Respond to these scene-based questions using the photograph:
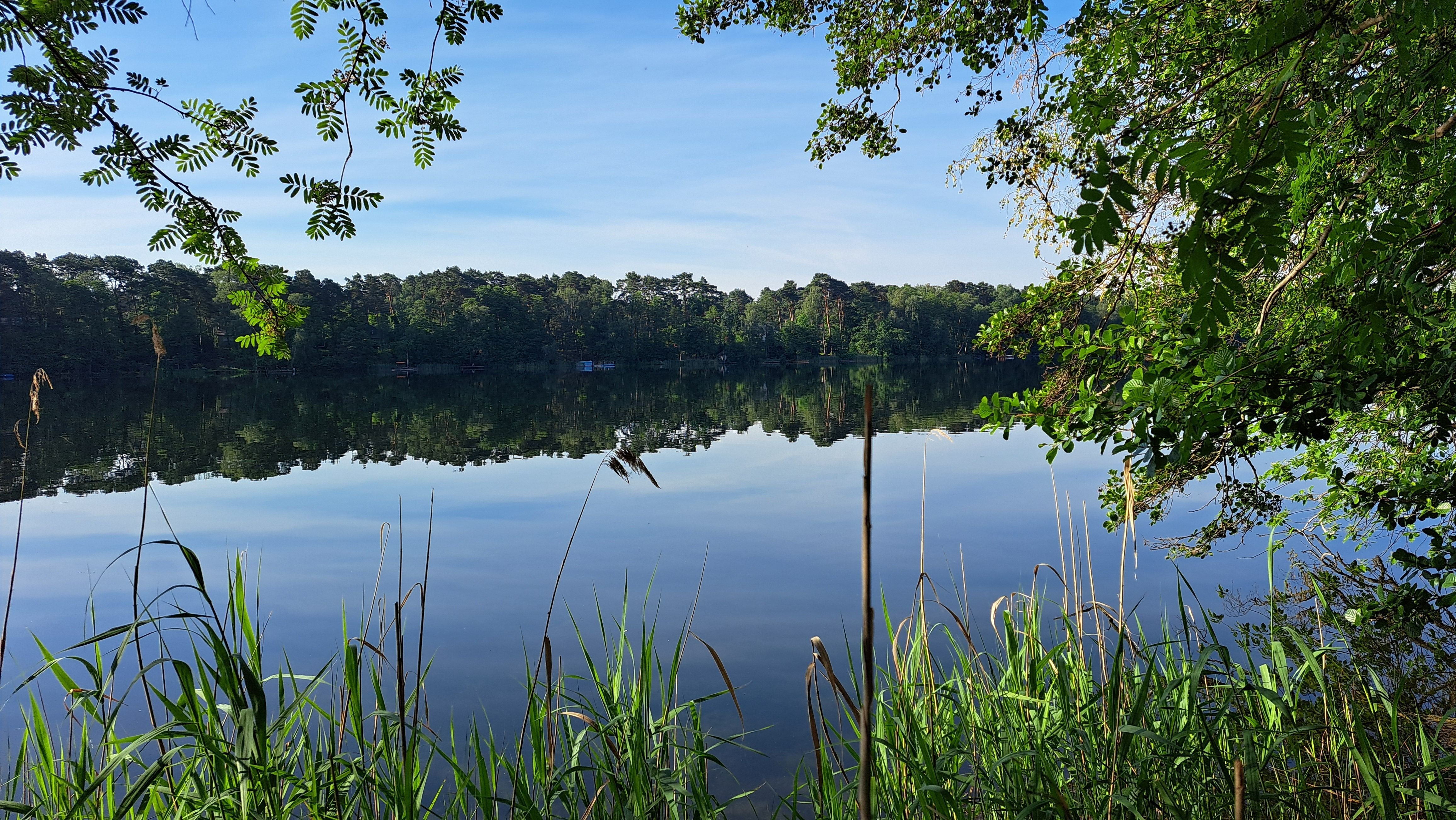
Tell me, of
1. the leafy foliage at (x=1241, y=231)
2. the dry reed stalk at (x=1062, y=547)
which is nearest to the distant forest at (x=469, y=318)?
the dry reed stalk at (x=1062, y=547)

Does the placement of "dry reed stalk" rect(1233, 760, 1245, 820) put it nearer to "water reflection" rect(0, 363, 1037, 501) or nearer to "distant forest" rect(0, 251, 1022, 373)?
"water reflection" rect(0, 363, 1037, 501)

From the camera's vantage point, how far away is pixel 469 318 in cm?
7931

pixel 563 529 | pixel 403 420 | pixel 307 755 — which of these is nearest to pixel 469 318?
pixel 403 420

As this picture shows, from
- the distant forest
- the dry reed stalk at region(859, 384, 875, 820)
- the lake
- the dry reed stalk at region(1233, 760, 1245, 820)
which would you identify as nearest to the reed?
the lake

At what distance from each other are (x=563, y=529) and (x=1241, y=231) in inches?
435

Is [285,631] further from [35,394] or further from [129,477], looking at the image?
[129,477]

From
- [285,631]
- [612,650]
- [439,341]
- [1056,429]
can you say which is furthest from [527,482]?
[439,341]

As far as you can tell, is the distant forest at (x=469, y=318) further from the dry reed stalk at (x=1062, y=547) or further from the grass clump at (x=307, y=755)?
the grass clump at (x=307, y=755)

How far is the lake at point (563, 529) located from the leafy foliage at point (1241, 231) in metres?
0.83

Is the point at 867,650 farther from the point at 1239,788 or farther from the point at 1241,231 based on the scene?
the point at 1241,231

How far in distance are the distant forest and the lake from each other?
1045 inches

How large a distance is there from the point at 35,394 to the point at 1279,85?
371 cm

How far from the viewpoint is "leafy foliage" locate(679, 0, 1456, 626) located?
6.70ft

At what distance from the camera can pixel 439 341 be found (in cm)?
7644
